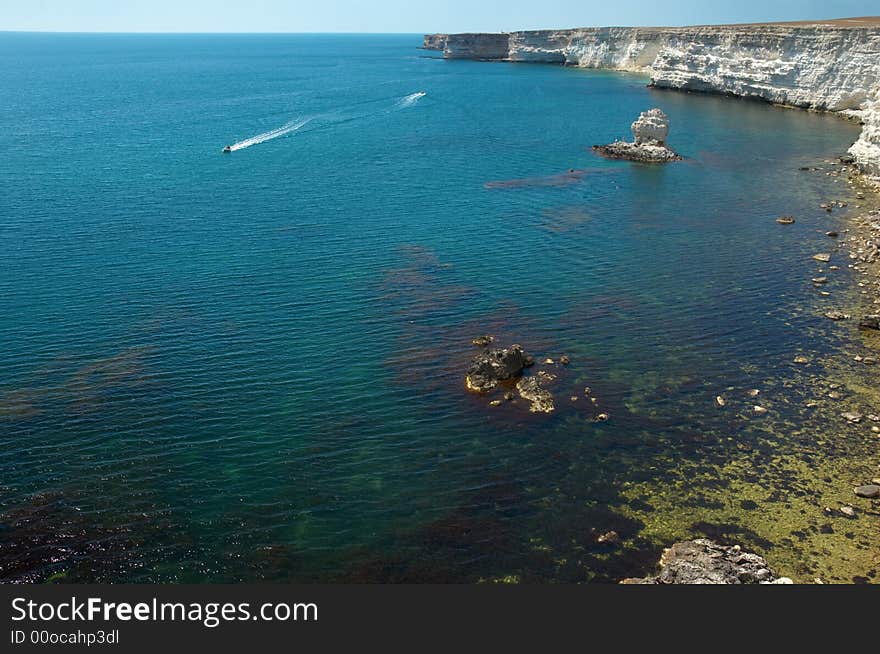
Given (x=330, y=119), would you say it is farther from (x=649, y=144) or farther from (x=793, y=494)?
(x=793, y=494)

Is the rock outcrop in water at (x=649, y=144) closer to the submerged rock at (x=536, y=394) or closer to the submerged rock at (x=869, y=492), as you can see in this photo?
the submerged rock at (x=536, y=394)

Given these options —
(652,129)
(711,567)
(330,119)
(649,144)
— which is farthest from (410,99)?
(711,567)

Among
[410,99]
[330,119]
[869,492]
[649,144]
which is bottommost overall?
[869,492]

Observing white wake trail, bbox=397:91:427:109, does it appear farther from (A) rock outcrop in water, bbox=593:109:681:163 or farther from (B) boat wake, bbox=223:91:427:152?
(A) rock outcrop in water, bbox=593:109:681:163

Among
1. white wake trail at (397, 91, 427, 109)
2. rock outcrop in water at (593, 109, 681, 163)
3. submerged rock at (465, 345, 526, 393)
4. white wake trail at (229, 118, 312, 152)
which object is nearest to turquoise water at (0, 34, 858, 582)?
submerged rock at (465, 345, 526, 393)

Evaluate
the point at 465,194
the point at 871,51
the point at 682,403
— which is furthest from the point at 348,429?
the point at 871,51

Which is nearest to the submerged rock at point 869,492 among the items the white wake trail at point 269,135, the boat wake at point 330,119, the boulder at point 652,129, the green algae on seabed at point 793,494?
the green algae on seabed at point 793,494
